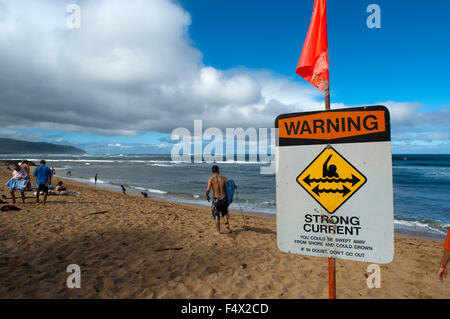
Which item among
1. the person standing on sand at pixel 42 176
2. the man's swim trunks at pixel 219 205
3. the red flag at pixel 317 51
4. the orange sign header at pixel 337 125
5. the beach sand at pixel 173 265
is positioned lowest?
the beach sand at pixel 173 265

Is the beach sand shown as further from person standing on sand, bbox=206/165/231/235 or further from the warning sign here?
the warning sign

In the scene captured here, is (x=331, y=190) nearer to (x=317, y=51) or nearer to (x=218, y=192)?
(x=317, y=51)

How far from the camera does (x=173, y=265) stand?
4918mm

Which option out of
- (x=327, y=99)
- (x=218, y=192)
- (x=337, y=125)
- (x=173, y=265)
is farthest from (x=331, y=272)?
(x=218, y=192)

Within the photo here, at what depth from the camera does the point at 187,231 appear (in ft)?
24.7

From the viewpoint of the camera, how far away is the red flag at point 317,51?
87.3 inches

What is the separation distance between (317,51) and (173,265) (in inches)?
182

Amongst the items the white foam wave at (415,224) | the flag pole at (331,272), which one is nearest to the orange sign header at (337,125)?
the flag pole at (331,272)

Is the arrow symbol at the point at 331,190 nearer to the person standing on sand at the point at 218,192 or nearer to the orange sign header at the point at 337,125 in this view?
the orange sign header at the point at 337,125

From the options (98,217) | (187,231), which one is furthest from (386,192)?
(98,217)

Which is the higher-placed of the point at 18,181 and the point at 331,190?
the point at 331,190

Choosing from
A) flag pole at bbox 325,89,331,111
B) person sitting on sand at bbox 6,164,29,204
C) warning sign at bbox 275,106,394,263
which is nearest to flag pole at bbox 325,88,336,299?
flag pole at bbox 325,89,331,111

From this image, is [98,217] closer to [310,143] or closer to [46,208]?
[46,208]
